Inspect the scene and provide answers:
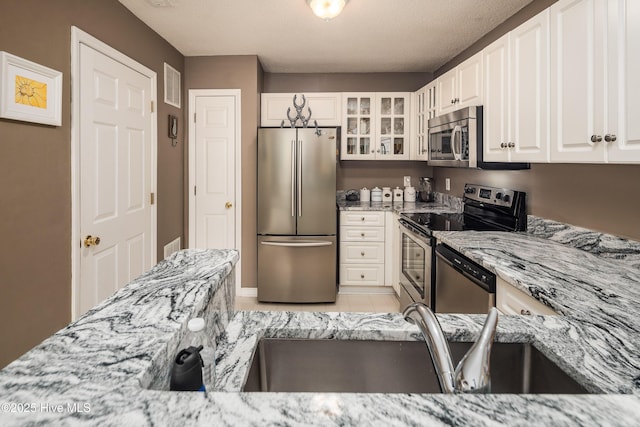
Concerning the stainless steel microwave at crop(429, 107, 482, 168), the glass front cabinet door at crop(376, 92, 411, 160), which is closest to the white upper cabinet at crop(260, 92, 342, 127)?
the glass front cabinet door at crop(376, 92, 411, 160)

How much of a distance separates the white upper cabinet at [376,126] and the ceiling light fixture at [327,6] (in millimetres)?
1682

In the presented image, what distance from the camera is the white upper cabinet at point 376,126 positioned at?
13.8 ft

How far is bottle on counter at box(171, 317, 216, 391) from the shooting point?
0.67m

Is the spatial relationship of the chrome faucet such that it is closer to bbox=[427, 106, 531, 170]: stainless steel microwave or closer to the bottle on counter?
the bottle on counter

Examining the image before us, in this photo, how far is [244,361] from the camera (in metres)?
0.85

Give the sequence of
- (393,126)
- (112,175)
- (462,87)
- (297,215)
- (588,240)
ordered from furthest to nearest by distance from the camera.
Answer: (393,126), (297,215), (462,87), (112,175), (588,240)

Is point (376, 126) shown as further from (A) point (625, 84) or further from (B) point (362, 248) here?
(A) point (625, 84)

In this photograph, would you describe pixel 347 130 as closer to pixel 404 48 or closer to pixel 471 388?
pixel 404 48

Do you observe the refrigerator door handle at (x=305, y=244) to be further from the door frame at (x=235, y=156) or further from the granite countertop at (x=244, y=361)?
the granite countertop at (x=244, y=361)

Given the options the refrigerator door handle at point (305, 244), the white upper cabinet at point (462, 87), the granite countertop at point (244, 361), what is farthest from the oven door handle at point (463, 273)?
the refrigerator door handle at point (305, 244)

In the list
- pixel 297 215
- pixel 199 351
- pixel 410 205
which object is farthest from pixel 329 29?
pixel 199 351

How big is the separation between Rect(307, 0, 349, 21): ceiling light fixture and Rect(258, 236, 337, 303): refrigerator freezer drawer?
200 centimetres

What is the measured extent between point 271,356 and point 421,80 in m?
4.20

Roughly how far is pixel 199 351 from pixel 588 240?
2.19m
